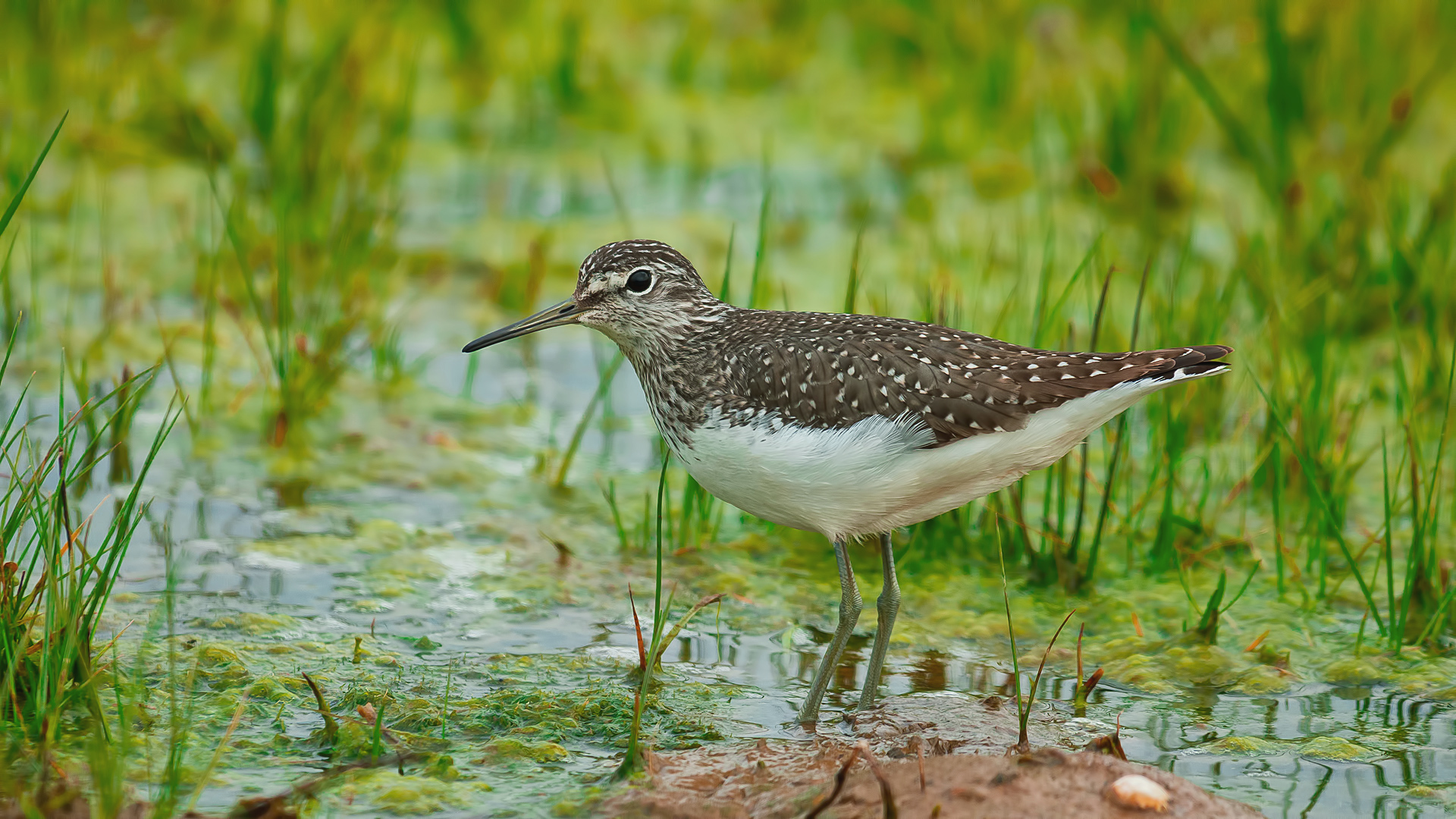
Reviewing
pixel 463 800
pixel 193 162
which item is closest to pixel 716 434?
pixel 463 800

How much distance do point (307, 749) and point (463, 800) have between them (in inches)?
22.0

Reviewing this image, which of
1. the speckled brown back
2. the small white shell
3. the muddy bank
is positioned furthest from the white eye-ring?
the small white shell

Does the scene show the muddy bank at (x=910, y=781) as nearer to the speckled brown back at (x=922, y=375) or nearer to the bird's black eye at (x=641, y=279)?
the speckled brown back at (x=922, y=375)

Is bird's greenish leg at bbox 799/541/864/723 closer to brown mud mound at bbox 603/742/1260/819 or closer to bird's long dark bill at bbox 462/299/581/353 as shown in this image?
brown mud mound at bbox 603/742/1260/819

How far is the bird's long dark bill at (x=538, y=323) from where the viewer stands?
5660 millimetres

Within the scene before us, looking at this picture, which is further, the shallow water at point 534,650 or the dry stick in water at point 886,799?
the shallow water at point 534,650

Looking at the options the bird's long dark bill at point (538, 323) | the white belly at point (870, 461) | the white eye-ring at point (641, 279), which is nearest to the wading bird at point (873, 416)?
the white belly at point (870, 461)

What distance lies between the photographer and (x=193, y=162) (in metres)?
9.15

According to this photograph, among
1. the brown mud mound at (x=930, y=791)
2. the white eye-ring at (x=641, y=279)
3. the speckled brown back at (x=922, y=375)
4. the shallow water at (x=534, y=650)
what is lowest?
the brown mud mound at (x=930, y=791)

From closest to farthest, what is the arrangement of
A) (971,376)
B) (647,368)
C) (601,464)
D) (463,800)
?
(463,800), (971,376), (647,368), (601,464)

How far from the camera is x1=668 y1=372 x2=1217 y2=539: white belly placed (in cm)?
489

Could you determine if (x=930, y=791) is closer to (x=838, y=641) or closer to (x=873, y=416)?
(x=838, y=641)

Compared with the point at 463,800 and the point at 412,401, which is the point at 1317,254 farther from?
the point at 463,800

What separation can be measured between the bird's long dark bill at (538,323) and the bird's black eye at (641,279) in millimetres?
231
